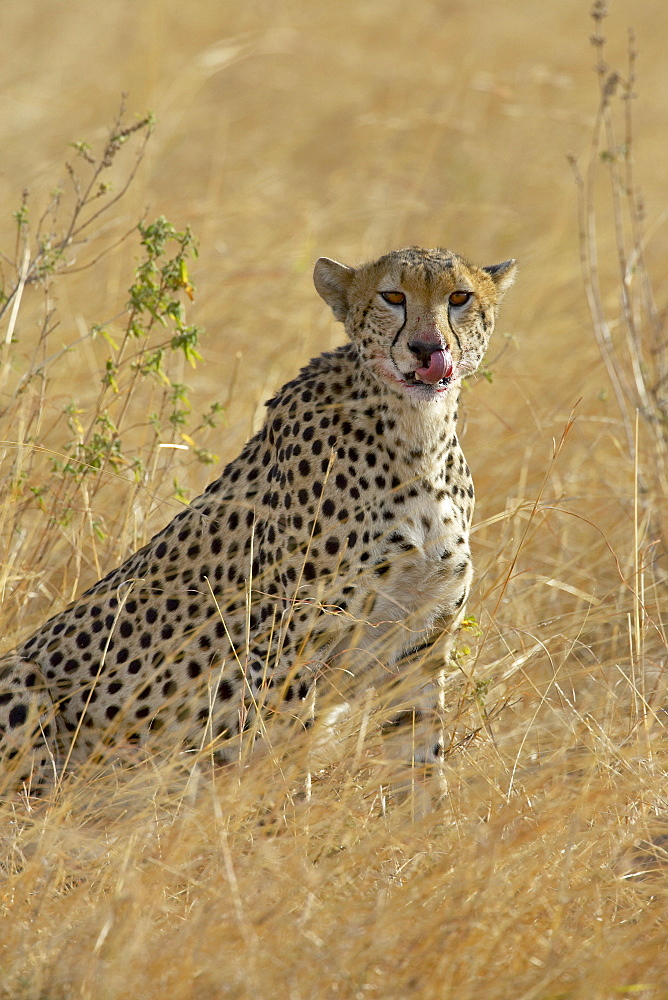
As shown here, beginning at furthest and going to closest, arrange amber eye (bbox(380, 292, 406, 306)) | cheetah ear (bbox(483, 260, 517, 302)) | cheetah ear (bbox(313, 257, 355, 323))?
cheetah ear (bbox(483, 260, 517, 302)) → cheetah ear (bbox(313, 257, 355, 323)) → amber eye (bbox(380, 292, 406, 306))

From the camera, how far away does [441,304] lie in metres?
3.11

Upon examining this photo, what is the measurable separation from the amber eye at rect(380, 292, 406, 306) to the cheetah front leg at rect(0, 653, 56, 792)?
4.44ft

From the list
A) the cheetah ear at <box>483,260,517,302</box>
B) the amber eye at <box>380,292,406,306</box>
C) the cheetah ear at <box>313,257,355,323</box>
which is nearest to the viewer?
the amber eye at <box>380,292,406,306</box>

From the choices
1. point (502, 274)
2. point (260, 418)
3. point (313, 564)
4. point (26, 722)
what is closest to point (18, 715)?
point (26, 722)

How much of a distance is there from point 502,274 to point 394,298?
46cm

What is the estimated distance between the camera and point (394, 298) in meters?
3.13

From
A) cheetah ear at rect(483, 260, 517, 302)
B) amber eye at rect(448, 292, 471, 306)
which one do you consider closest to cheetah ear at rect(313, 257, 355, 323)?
amber eye at rect(448, 292, 471, 306)

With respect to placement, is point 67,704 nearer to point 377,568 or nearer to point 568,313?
point 377,568

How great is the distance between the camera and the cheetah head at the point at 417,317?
3.03 metres

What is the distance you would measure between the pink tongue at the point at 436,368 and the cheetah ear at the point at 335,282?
0.40 metres

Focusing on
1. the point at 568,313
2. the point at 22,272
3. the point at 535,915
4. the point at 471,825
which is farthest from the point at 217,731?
the point at 568,313

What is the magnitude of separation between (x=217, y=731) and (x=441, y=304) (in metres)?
1.25

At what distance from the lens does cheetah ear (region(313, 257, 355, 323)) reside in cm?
328

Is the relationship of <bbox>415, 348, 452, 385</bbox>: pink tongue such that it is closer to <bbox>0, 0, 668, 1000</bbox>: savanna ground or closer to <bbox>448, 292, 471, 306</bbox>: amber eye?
<bbox>448, 292, 471, 306</bbox>: amber eye
